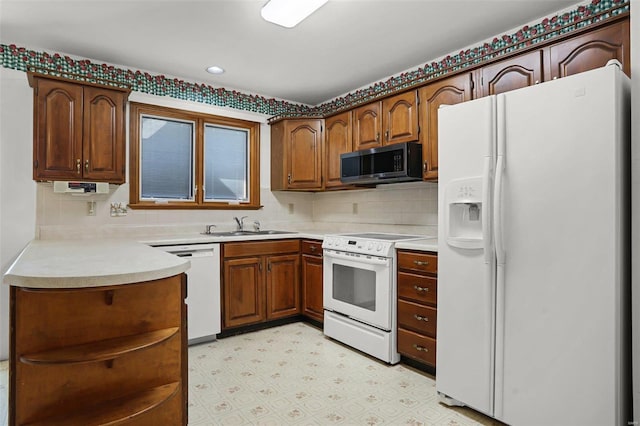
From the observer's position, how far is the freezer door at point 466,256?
203 centimetres

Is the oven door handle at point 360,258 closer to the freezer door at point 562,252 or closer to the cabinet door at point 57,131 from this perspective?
the freezer door at point 562,252

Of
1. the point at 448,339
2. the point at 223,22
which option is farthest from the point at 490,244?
the point at 223,22

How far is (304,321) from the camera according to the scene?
3.92m

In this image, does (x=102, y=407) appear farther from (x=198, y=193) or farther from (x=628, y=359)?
(x=198, y=193)

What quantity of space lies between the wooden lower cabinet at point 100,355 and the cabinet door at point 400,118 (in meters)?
2.25

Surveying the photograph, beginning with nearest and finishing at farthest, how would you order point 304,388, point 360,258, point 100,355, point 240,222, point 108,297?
point 100,355, point 108,297, point 304,388, point 360,258, point 240,222

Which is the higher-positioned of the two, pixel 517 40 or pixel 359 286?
pixel 517 40

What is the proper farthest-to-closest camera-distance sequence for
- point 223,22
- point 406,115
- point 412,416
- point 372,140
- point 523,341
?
point 372,140 < point 406,115 < point 223,22 < point 412,416 < point 523,341

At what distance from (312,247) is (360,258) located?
77 cm

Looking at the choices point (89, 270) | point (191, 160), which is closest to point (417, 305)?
point (89, 270)

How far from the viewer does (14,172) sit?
2.96 metres

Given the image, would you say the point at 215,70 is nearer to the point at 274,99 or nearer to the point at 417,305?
the point at 274,99

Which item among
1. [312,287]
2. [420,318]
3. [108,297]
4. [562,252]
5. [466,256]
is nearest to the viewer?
[108,297]

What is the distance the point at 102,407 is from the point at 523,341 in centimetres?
192
